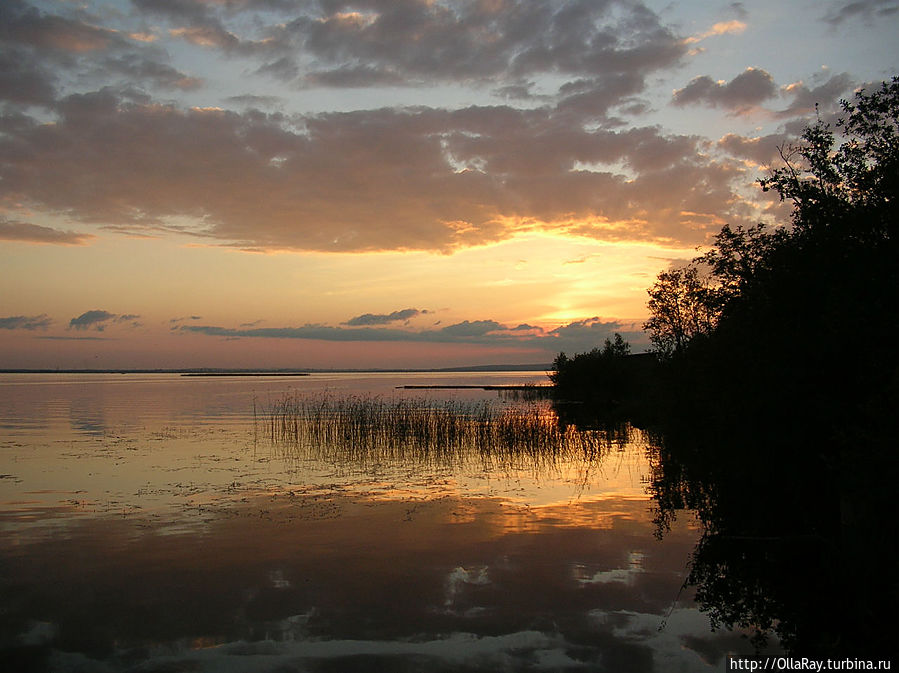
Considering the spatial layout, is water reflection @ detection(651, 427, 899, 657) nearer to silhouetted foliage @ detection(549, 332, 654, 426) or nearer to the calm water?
the calm water

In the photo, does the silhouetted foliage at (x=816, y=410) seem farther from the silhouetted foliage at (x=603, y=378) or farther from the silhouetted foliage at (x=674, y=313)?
the silhouetted foliage at (x=603, y=378)

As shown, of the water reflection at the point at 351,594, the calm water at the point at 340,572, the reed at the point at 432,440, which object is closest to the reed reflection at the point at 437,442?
the reed at the point at 432,440

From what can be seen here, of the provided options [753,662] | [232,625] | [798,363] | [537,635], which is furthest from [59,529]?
[798,363]

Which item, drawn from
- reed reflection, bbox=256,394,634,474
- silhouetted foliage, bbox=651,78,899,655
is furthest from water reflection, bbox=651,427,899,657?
reed reflection, bbox=256,394,634,474

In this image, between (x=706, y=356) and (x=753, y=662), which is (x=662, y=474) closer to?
(x=706, y=356)

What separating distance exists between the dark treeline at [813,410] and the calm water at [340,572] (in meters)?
1.18

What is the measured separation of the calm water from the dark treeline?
1175 mm

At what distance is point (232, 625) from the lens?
8906 millimetres

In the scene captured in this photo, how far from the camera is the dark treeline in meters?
9.80

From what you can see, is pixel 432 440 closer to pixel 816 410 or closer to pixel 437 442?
pixel 437 442

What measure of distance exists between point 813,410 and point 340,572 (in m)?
8.57

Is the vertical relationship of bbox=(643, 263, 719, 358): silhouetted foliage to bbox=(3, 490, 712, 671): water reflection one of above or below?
above

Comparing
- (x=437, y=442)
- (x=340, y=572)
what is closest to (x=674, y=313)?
(x=437, y=442)

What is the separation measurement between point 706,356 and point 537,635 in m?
7.92
